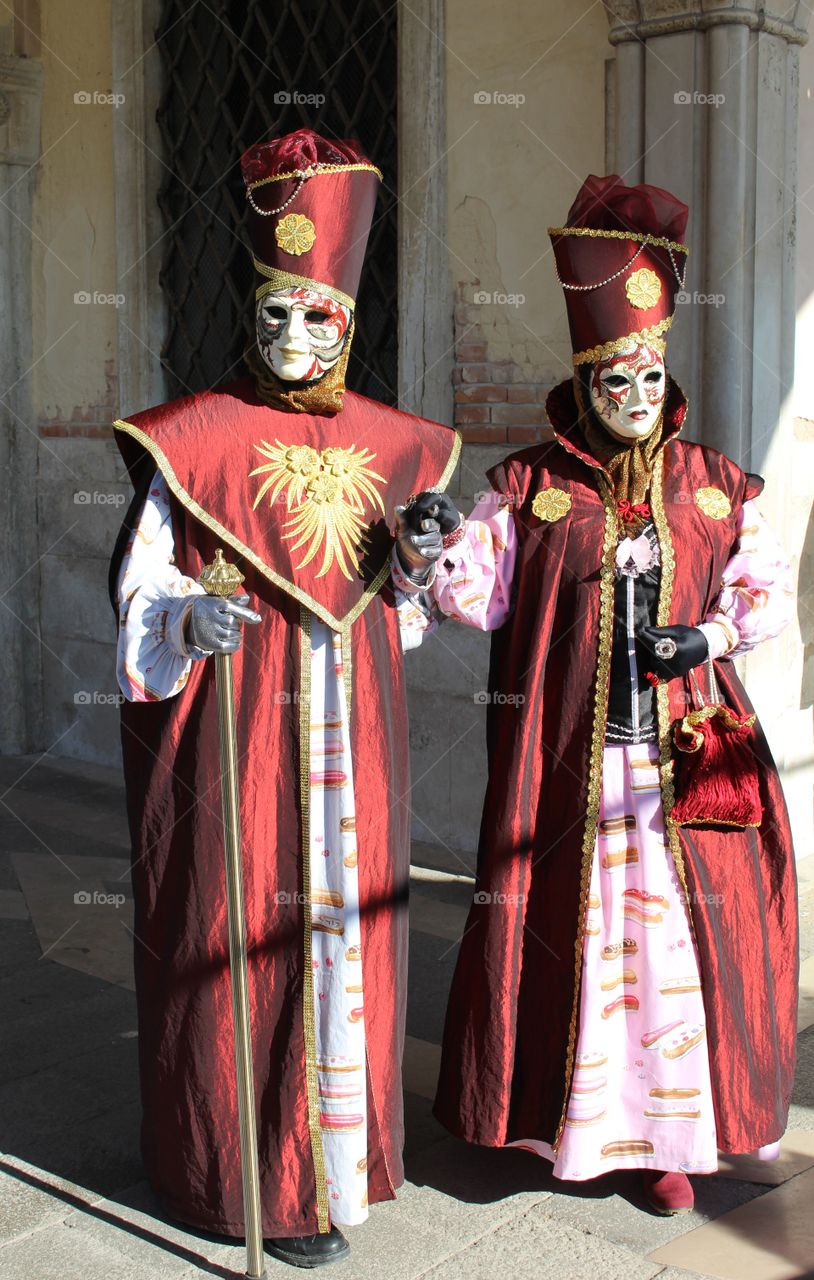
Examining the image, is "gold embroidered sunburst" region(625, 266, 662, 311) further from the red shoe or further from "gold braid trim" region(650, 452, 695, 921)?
the red shoe

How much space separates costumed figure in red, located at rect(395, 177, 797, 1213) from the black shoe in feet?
1.13

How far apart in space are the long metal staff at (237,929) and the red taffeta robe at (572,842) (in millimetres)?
527

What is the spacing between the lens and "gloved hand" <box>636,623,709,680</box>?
9.31 ft

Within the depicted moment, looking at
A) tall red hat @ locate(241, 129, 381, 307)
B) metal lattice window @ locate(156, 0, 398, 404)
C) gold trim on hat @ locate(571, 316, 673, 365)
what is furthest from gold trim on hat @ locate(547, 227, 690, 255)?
metal lattice window @ locate(156, 0, 398, 404)

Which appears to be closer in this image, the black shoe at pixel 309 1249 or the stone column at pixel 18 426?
the black shoe at pixel 309 1249

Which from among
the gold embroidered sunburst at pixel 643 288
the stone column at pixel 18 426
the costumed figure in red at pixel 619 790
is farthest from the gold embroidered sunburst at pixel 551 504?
the stone column at pixel 18 426

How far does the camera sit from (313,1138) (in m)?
2.83

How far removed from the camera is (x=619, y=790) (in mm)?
2973

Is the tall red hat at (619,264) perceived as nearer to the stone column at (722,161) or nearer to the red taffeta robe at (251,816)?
the red taffeta robe at (251,816)

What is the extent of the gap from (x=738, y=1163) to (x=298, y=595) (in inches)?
61.5

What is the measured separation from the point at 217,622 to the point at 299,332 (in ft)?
1.91

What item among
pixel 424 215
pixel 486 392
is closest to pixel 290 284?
pixel 486 392

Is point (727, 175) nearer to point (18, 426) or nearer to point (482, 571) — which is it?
point (482, 571)

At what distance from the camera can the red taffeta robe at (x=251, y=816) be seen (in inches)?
110
